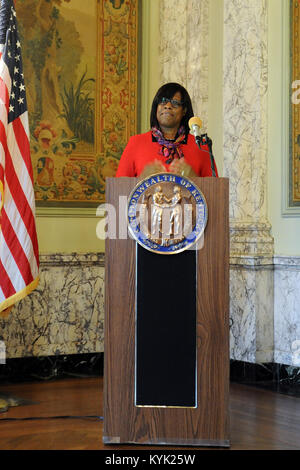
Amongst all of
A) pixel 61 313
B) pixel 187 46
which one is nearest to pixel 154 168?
pixel 61 313

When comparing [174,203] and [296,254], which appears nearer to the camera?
[174,203]

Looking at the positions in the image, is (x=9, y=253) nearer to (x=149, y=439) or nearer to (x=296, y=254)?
(x=149, y=439)

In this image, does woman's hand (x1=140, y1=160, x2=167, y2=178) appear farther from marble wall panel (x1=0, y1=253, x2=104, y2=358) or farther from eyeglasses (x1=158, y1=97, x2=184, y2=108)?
marble wall panel (x1=0, y1=253, x2=104, y2=358)

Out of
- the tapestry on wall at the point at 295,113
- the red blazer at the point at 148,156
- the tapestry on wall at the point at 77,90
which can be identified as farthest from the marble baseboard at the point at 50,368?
the red blazer at the point at 148,156

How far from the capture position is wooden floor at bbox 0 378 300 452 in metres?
3.88

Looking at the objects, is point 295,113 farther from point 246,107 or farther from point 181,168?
point 181,168

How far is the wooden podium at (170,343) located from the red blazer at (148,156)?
47 centimetres

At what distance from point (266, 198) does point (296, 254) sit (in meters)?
0.55

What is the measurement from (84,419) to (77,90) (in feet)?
9.64

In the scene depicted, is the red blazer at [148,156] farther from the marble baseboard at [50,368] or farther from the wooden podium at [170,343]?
the marble baseboard at [50,368]

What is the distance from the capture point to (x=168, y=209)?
12.0ft

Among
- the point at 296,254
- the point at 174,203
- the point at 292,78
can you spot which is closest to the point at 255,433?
the point at 174,203

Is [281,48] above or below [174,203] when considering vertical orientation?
above

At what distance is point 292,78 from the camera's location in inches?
223
